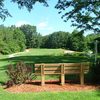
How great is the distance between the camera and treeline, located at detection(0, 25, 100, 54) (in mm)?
99450

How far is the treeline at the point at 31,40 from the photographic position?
326ft

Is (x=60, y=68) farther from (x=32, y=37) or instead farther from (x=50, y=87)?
(x=32, y=37)

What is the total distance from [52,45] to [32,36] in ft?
37.0

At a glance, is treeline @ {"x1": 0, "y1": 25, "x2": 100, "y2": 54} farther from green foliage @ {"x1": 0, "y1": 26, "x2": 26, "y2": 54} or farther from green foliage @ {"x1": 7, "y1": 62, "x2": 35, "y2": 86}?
green foliage @ {"x1": 7, "y1": 62, "x2": 35, "y2": 86}

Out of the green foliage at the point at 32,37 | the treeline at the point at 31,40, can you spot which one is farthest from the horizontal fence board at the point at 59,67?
the green foliage at the point at 32,37

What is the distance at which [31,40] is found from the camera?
6024 inches

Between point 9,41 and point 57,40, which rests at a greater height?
point 57,40

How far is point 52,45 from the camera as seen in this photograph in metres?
150

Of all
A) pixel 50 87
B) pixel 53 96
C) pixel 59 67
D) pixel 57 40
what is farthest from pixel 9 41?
pixel 53 96

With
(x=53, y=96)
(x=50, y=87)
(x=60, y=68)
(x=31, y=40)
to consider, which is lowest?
(x=53, y=96)

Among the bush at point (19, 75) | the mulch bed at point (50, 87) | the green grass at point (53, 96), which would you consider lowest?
the green grass at point (53, 96)

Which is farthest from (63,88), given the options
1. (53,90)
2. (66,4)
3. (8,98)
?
(66,4)

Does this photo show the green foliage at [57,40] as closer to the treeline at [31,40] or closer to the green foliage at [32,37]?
the treeline at [31,40]

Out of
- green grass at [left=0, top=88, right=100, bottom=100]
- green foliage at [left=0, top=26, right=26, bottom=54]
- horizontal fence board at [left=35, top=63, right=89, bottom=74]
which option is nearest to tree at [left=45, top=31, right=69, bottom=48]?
green foliage at [left=0, top=26, right=26, bottom=54]
